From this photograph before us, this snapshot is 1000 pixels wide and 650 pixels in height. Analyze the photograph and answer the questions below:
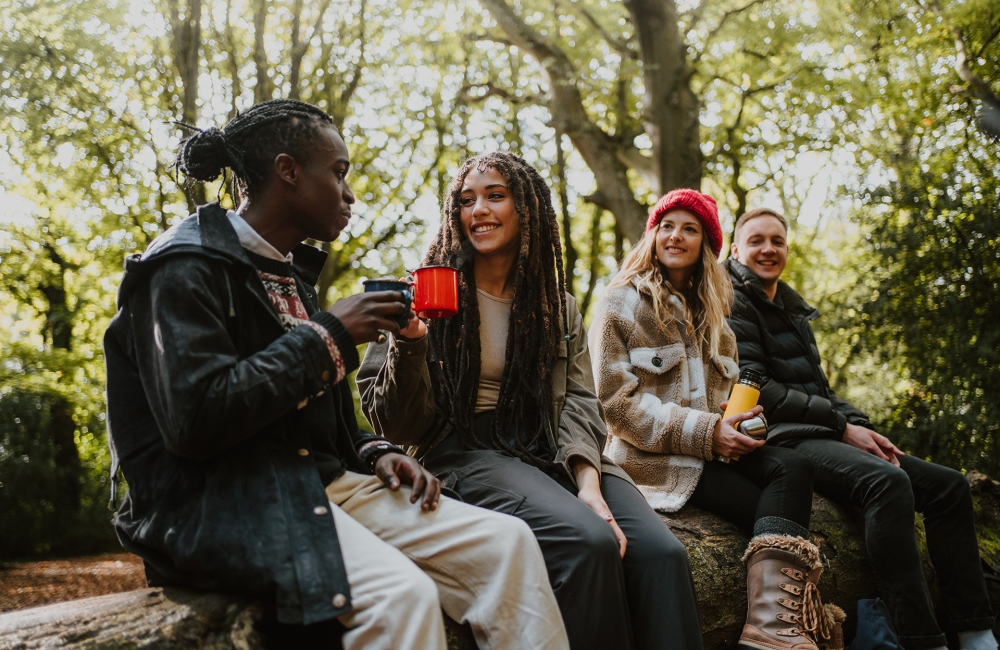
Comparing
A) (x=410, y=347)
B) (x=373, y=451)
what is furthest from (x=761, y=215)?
(x=373, y=451)

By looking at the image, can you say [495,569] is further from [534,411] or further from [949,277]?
[949,277]

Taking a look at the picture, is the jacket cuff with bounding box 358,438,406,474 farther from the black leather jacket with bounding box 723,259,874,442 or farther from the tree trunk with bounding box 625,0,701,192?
the tree trunk with bounding box 625,0,701,192

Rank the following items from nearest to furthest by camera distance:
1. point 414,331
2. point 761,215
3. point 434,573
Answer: point 434,573 < point 414,331 < point 761,215

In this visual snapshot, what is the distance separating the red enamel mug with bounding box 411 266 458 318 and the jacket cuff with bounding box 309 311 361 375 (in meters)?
0.48

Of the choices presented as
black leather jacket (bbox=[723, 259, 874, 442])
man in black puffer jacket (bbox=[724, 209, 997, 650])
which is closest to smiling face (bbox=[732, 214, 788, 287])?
man in black puffer jacket (bbox=[724, 209, 997, 650])

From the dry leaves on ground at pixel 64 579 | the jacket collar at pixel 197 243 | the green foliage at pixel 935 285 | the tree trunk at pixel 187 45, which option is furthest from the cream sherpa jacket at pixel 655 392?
the tree trunk at pixel 187 45

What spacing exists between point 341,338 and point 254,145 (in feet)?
2.40

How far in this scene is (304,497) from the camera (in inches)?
74.2

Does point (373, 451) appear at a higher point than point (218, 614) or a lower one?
higher

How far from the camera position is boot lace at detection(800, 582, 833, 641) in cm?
291

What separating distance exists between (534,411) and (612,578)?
2.93 ft

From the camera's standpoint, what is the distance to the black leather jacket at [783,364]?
390 centimetres

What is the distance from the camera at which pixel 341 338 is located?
6.48ft

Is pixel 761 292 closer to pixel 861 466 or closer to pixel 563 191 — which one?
pixel 861 466
